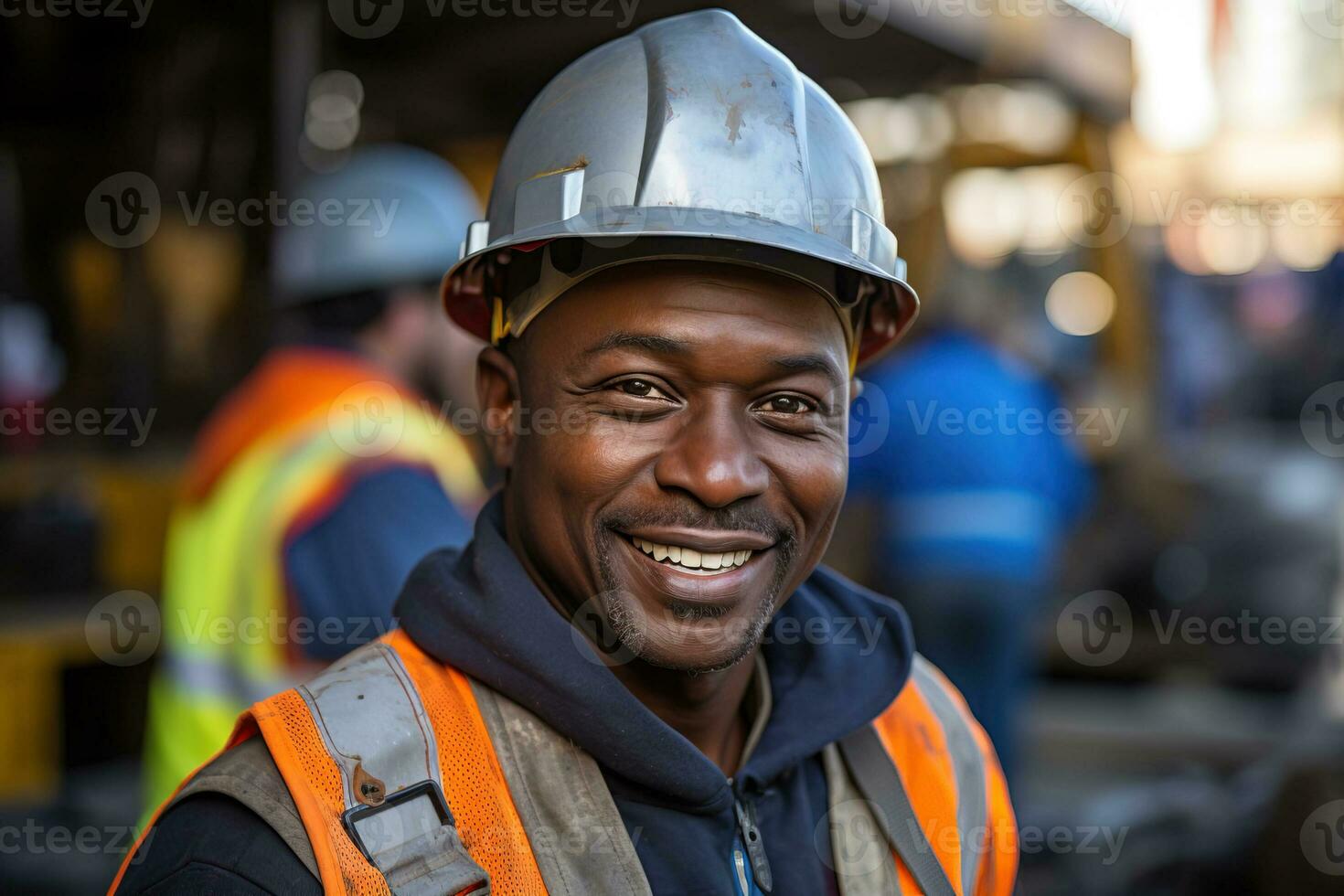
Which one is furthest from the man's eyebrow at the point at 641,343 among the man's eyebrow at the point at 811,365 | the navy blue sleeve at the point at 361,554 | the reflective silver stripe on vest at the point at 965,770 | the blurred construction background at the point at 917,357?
the blurred construction background at the point at 917,357

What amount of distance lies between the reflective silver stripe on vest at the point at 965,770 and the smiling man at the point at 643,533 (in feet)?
0.10

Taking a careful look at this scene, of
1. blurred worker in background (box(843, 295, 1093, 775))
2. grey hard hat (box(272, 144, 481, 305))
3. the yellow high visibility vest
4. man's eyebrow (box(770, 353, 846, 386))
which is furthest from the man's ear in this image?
blurred worker in background (box(843, 295, 1093, 775))

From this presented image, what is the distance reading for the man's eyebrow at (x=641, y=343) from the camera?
67.5 inches

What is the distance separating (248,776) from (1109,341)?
919 cm

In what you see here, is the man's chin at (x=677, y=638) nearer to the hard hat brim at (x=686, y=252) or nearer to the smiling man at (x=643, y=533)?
the smiling man at (x=643, y=533)

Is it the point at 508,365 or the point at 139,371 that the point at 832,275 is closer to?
the point at 508,365

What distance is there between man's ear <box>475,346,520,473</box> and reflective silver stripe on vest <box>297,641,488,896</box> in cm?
40

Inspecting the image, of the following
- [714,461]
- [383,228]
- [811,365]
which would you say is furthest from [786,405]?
[383,228]

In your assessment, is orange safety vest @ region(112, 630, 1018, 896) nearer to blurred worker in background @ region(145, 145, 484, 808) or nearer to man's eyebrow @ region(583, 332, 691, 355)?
man's eyebrow @ region(583, 332, 691, 355)

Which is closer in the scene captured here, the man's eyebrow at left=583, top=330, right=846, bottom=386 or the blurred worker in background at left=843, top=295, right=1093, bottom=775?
the man's eyebrow at left=583, top=330, right=846, bottom=386

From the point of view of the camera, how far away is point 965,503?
210 inches

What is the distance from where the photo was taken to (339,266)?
3.79 metres

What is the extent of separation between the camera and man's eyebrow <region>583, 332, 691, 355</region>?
5.62 feet

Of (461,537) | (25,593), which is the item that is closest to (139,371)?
(25,593)
